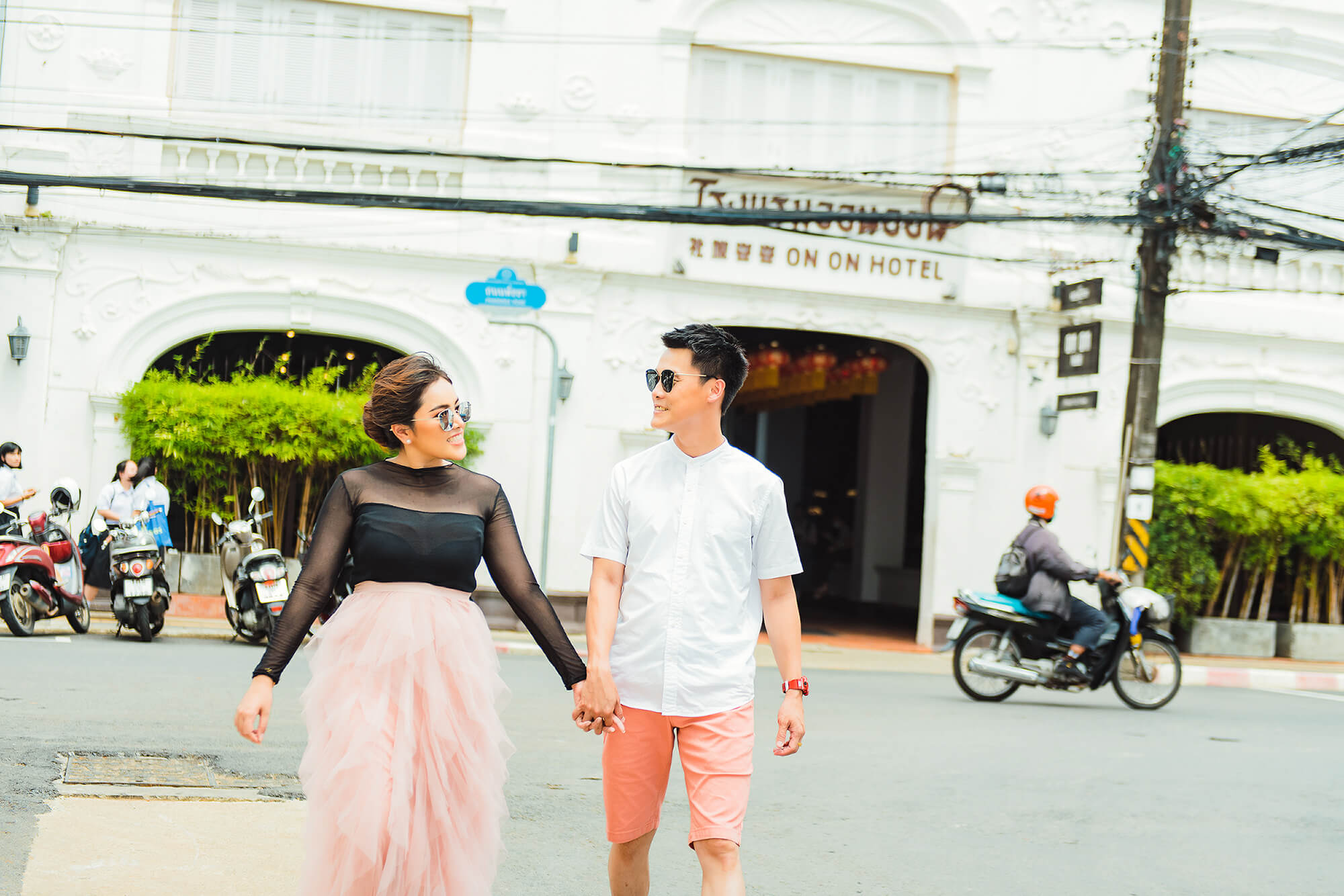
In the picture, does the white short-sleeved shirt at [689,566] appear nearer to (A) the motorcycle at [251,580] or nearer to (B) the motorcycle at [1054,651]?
(B) the motorcycle at [1054,651]

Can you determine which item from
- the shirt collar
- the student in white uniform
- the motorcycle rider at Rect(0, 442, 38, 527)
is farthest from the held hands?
the student in white uniform

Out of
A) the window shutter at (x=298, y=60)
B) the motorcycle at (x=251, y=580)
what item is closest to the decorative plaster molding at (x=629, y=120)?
the window shutter at (x=298, y=60)

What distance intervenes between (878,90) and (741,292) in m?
3.07

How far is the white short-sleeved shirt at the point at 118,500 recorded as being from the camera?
12492 mm

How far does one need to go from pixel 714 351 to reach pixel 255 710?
59.6 inches

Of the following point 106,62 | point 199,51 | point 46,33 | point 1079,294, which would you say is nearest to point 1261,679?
point 1079,294

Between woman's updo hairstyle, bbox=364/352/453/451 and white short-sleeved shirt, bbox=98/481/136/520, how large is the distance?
32.1 feet

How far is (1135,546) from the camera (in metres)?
14.2

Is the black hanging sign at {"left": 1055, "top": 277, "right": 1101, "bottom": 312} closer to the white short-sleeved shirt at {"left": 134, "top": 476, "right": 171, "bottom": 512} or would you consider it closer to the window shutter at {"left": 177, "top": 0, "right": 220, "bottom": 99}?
the window shutter at {"left": 177, "top": 0, "right": 220, "bottom": 99}

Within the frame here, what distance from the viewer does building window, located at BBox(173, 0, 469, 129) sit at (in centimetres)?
1449

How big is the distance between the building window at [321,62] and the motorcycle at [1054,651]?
8.28 metres

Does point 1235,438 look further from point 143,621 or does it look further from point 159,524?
point 143,621

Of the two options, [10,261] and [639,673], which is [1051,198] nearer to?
[10,261]

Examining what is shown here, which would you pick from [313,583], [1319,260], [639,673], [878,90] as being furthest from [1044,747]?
[1319,260]
